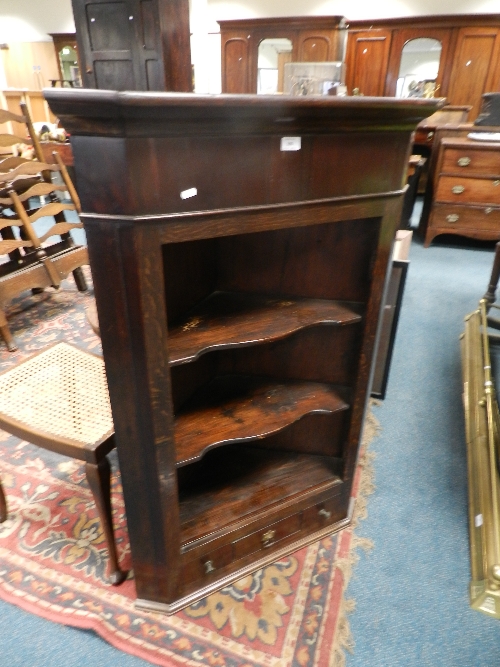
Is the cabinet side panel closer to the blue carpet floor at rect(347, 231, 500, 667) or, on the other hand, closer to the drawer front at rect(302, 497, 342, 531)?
the drawer front at rect(302, 497, 342, 531)

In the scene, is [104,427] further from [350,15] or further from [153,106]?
[350,15]

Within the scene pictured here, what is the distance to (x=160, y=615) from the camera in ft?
4.04

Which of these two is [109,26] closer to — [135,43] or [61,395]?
[135,43]

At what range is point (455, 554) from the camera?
1428 millimetres

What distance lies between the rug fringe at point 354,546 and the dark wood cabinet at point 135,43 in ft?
8.35

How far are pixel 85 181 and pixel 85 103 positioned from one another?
13 centimetres

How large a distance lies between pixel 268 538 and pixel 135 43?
357 cm

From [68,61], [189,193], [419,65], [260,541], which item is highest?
[68,61]

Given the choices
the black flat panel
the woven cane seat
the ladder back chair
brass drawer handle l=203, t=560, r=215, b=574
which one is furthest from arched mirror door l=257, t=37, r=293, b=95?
brass drawer handle l=203, t=560, r=215, b=574

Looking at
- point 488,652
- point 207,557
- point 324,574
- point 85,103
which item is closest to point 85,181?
point 85,103

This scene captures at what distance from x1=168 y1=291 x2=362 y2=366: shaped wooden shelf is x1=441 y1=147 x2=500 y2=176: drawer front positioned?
10.3ft

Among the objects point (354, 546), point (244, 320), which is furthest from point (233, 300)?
point (354, 546)

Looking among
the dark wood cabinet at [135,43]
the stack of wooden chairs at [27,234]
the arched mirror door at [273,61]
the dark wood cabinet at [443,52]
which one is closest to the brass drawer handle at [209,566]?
the stack of wooden chairs at [27,234]

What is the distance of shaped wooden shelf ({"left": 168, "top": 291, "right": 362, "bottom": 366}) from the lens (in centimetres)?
103
